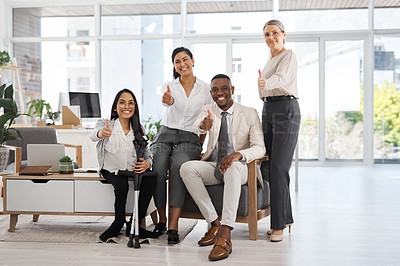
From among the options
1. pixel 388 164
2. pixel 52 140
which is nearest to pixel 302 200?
pixel 52 140

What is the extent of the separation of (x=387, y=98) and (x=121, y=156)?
6.61 m

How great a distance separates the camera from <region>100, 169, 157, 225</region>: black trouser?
10.7 ft

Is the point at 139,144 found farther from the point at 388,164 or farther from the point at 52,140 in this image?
the point at 388,164

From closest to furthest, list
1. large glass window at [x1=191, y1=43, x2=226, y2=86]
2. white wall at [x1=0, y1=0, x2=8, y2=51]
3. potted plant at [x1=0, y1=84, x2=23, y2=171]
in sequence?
potted plant at [x1=0, y1=84, x2=23, y2=171] → large glass window at [x1=191, y1=43, x2=226, y2=86] → white wall at [x1=0, y1=0, x2=8, y2=51]

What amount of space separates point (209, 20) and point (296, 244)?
6.34m

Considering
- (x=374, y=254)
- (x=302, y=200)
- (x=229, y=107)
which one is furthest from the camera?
(x=302, y=200)

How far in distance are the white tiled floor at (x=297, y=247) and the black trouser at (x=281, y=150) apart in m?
0.21

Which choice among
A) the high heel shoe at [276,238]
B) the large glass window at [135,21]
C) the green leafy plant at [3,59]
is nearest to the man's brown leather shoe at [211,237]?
the high heel shoe at [276,238]

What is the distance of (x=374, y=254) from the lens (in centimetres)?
292

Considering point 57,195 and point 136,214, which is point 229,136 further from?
point 57,195

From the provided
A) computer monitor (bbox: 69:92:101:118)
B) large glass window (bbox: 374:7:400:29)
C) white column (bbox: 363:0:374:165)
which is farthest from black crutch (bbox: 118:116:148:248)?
large glass window (bbox: 374:7:400:29)

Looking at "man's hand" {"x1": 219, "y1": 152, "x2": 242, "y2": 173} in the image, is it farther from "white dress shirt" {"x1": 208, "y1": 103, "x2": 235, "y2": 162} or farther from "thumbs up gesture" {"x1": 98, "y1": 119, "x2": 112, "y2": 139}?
"thumbs up gesture" {"x1": 98, "y1": 119, "x2": 112, "y2": 139}

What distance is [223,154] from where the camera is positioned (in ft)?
10.9

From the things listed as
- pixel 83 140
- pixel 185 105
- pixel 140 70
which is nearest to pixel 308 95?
pixel 140 70
